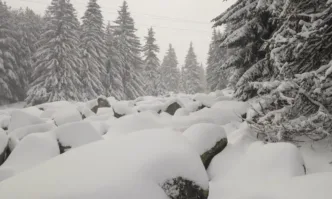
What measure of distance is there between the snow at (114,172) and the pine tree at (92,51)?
23725mm

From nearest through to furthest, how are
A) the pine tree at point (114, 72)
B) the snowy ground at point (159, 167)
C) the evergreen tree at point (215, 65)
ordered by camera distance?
the snowy ground at point (159, 167) < the pine tree at point (114, 72) < the evergreen tree at point (215, 65)

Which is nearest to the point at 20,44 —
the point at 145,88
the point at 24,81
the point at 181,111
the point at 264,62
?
the point at 24,81

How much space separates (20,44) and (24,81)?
458 cm

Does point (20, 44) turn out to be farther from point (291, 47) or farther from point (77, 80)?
point (291, 47)

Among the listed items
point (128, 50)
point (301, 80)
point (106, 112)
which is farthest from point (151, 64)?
point (301, 80)

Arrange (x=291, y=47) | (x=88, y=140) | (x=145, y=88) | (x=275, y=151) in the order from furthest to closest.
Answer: (x=145, y=88) → (x=88, y=140) → (x=291, y=47) → (x=275, y=151)

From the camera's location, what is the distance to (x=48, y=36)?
2527 centimetres

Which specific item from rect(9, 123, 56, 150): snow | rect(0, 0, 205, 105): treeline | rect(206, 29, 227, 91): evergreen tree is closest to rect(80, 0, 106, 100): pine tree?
rect(0, 0, 205, 105): treeline

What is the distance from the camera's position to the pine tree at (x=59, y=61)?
2345 cm

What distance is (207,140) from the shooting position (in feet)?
16.0

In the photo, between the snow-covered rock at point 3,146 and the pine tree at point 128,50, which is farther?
the pine tree at point 128,50

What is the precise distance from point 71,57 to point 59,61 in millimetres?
1220

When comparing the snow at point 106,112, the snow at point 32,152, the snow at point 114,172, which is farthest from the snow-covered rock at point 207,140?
the snow at point 106,112

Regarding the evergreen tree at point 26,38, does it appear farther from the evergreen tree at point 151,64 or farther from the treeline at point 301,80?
the treeline at point 301,80
